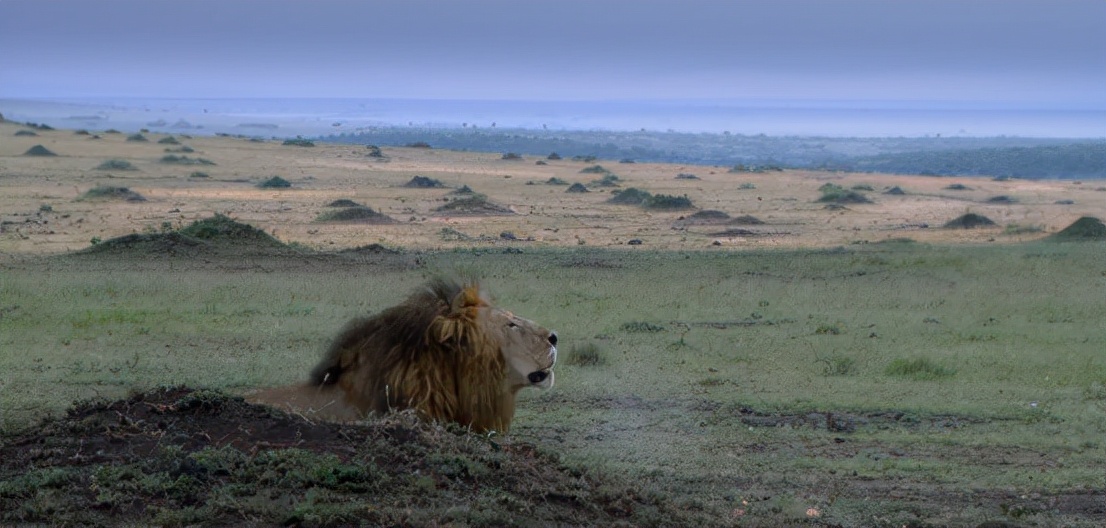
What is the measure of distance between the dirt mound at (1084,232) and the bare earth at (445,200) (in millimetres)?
1244

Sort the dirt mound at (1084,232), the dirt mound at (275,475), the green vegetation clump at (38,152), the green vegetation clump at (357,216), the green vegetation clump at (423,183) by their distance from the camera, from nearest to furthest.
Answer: the dirt mound at (275,475)
the dirt mound at (1084,232)
the green vegetation clump at (357,216)
the green vegetation clump at (423,183)
the green vegetation clump at (38,152)

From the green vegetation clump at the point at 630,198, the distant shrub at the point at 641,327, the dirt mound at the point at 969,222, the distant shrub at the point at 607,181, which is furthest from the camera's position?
the distant shrub at the point at 607,181

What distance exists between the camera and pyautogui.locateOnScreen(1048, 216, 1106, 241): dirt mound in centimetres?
2233

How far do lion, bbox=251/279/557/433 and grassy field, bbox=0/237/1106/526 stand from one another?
1.28 ft

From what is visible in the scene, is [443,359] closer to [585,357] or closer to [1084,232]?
[585,357]

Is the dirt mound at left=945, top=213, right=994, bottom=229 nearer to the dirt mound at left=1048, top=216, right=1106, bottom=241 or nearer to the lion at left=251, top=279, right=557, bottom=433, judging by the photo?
the dirt mound at left=1048, top=216, right=1106, bottom=241

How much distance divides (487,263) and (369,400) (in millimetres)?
10916

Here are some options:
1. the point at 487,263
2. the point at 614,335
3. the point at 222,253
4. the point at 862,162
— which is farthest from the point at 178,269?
the point at 862,162

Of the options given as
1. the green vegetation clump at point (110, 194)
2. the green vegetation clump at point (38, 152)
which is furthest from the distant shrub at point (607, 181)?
the green vegetation clump at point (38, 152)

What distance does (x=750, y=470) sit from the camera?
7.14 metres

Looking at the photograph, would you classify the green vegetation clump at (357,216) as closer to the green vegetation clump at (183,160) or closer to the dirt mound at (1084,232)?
the dirt mound at (1084,232)

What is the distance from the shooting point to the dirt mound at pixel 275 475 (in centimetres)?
475

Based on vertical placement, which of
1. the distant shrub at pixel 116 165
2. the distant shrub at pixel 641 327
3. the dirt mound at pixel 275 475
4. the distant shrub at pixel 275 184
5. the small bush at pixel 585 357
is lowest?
the distant shrub at pixel 116 165

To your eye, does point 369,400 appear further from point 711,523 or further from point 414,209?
point 414,209
